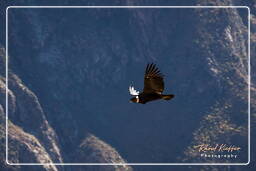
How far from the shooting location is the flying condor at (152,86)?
204 ft

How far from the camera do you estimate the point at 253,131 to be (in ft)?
653

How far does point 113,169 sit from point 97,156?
4001 millimetres

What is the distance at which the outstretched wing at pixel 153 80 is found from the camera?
62.2 m

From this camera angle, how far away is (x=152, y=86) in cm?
6316

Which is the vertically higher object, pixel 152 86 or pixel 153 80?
pixel 153 80

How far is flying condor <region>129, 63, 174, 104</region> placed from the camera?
6222 cm

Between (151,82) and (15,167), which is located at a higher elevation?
(151,82)

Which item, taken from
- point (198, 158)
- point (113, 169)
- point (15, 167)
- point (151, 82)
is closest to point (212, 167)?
point (198, 158)

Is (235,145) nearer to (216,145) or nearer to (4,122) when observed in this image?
(216,145)

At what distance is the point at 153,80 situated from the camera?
6284 centimetres

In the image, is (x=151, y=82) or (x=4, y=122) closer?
(x=151, y=82)

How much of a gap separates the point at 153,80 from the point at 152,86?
49cm

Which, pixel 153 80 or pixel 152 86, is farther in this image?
pixel 152 86

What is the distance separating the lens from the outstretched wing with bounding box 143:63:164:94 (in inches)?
2450
